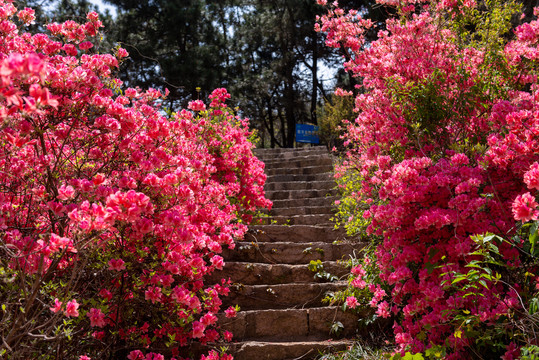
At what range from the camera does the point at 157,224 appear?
8.70ft

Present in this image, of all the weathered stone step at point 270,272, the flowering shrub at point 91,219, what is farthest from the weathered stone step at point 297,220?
the flowering shrub at point 91,219

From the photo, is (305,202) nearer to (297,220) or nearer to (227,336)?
(297,220)

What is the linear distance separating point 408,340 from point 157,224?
1.74m

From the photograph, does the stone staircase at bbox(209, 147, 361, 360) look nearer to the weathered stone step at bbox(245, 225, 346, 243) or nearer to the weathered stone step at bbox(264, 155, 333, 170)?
the weathered stone step at bbox(245, 225, 346, 243)

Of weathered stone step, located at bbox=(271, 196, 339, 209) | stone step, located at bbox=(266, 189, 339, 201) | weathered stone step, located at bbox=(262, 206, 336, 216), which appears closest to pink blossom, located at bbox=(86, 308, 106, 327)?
weathered stone step, located at bbox=(262, 206, 336, 216)

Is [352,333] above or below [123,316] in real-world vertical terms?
below

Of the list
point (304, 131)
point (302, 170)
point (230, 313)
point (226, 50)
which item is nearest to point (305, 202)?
point (302, 170)

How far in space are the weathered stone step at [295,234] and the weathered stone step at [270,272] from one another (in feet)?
2.37

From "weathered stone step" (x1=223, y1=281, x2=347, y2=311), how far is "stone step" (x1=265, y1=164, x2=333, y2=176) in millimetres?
3992

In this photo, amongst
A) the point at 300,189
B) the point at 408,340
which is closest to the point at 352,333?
the point at 408,340

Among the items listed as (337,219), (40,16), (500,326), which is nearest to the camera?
(500,326)

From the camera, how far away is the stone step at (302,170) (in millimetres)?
7508

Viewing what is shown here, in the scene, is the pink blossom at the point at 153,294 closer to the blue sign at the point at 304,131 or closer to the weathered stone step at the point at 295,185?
the weathered stone step at the point at 295,185

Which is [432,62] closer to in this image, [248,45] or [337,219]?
[337,219]
